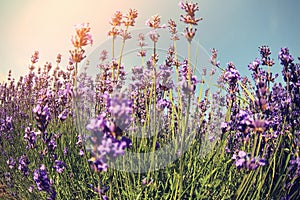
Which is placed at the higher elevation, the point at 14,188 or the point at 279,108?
the point at 279,108

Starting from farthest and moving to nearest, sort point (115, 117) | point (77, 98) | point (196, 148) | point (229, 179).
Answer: point (196, 148) → point (229, 179) → point (77, 98) → point (115, 117)

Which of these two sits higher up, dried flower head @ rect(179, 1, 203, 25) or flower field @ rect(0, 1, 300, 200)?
dried flower head @ rect(179, 1, 203, 25)

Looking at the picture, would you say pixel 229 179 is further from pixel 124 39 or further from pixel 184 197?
pixel 124 39

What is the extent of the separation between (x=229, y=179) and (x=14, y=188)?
7.91 ft

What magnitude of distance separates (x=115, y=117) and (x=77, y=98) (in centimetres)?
41

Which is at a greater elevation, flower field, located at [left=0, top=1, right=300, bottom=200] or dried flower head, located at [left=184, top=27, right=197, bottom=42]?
dried flower head, located at [left=184, top=27, right=197, bottom=42]

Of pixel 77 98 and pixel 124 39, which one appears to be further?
pixel 124 39

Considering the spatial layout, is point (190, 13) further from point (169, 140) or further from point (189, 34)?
point (169, 140)

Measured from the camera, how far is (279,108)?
2502 millimetres

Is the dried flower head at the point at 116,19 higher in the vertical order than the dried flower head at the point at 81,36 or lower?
higher

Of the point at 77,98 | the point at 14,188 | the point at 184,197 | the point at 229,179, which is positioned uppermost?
the point at 77,98

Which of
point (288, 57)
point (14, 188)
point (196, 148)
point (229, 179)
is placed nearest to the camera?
point (229, 179)

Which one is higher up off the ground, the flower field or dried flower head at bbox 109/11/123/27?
dried flower head at bbox 109/11/123/27

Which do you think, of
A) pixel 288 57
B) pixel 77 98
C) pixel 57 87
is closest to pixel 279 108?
pixel 288 57
